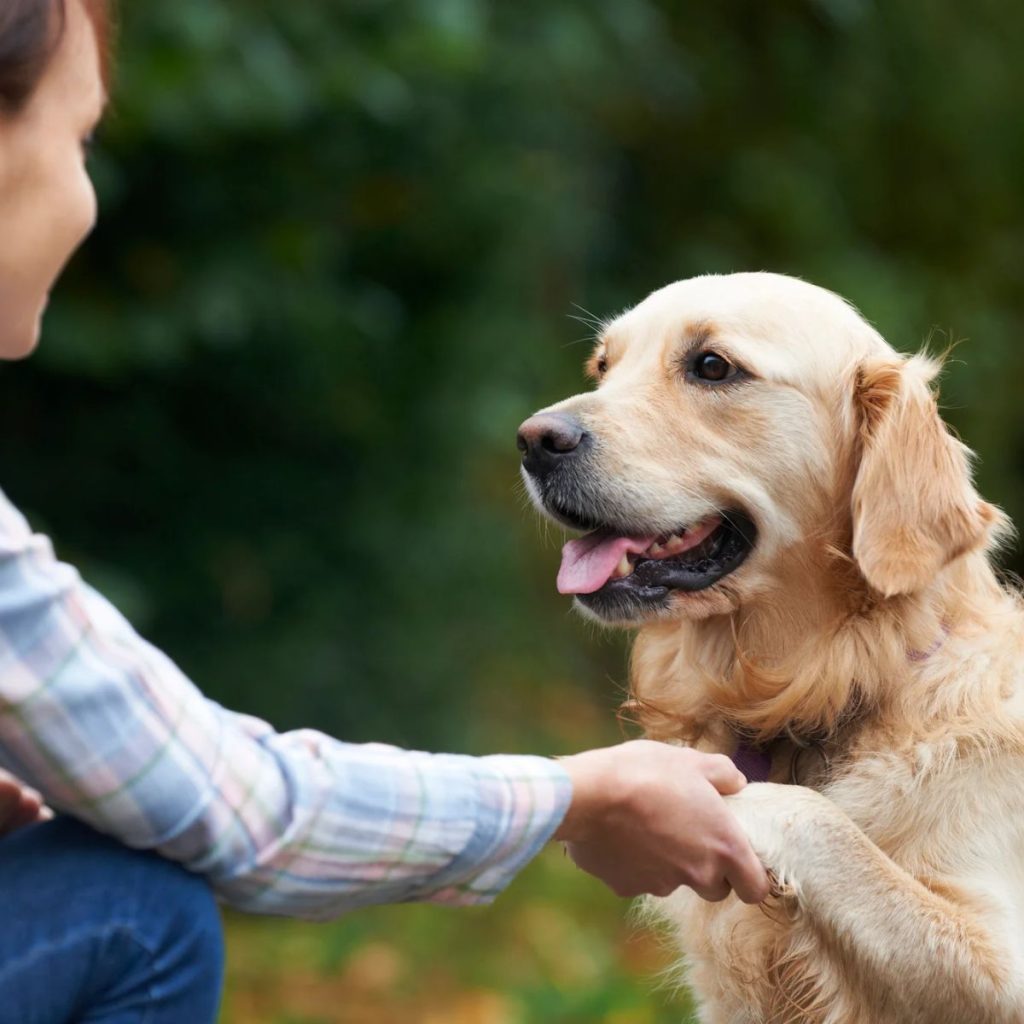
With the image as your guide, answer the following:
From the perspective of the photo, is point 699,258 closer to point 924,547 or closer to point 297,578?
point 297,578

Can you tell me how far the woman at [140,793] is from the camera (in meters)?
1.68

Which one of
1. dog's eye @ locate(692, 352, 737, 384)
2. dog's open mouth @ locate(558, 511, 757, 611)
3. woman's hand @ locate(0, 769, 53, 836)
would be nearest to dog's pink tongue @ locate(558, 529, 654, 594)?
dog's open mouth @ locate(558, 511, 757, 611)

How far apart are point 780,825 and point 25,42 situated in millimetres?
1476

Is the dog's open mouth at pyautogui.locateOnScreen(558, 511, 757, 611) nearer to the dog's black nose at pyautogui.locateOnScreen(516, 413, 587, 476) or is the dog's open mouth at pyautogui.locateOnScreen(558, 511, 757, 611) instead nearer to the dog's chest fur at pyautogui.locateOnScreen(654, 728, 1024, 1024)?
the dog's black nose at pyautogui.locateOnScreen(516, 413, 587, 476)

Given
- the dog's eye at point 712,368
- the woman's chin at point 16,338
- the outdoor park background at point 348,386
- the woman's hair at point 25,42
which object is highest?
the woman's hair at point 25,42

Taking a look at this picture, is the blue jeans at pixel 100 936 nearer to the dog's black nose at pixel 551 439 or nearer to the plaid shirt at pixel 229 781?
the plaid shirt at pixel 229 781

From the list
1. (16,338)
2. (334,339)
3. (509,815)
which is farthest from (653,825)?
(334,339)

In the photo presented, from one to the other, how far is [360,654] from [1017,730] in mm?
3590

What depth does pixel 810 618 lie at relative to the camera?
254 centimetres

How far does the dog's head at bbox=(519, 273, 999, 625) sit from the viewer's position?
2.50 meters

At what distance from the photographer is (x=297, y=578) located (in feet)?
17.5

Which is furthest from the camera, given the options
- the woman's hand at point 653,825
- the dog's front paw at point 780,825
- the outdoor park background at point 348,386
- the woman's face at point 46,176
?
the outdoor park background at point 348,386

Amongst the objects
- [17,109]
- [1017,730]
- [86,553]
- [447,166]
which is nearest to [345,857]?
[17,109]

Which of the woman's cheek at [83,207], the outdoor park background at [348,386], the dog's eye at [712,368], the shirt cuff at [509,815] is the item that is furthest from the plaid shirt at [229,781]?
the outdoor park background at [348,386]
